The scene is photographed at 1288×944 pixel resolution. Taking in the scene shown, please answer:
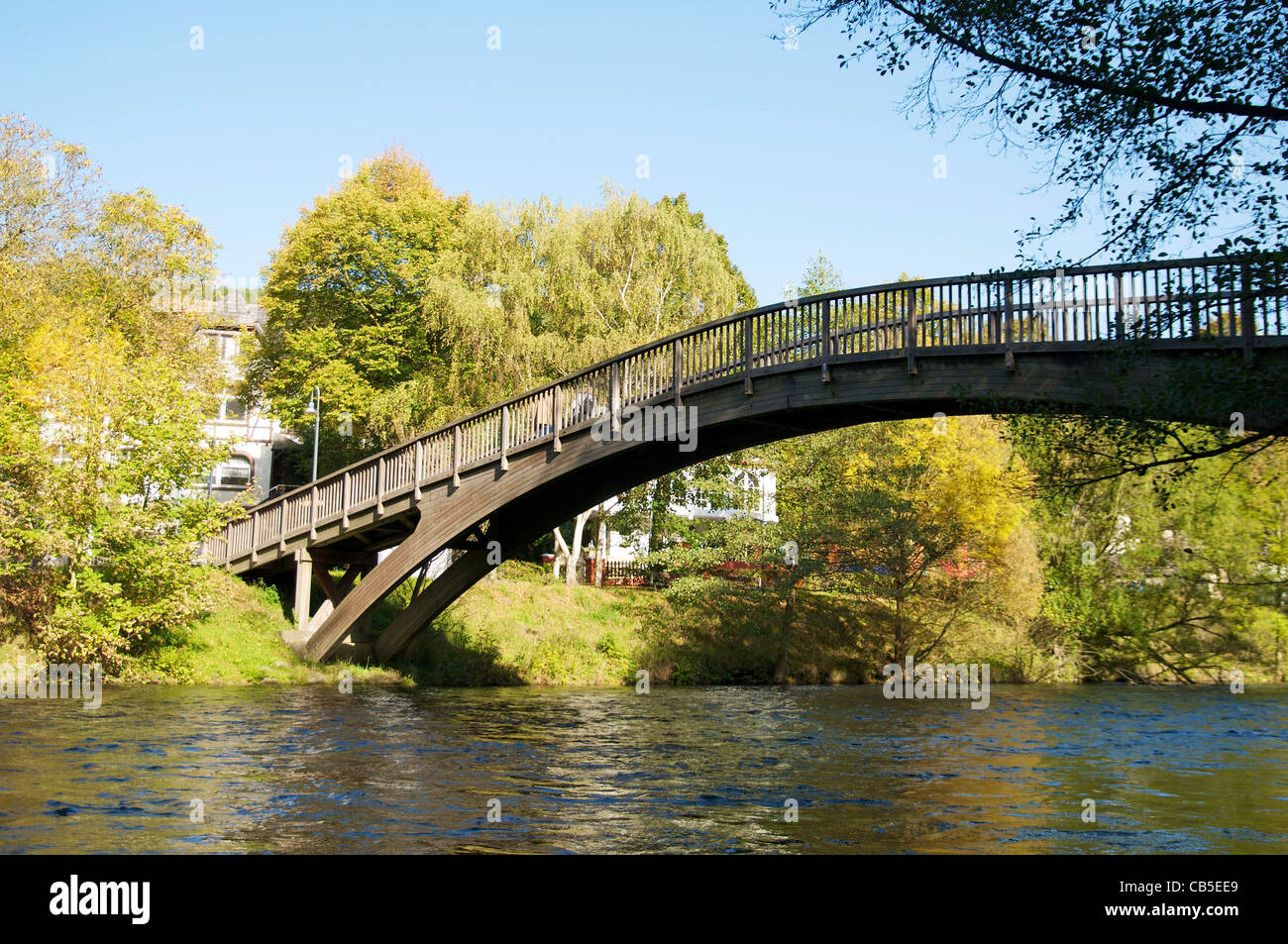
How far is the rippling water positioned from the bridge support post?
8.77 feet

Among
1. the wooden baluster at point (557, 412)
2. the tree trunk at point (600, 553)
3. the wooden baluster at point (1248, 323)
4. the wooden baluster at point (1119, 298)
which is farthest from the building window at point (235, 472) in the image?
the wooden baluster at point (1248, 323)

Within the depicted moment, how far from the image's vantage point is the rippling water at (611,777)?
9.23m

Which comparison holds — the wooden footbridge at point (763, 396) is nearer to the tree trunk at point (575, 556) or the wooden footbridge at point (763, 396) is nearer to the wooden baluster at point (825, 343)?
the wooden baluster at point (825, 343)

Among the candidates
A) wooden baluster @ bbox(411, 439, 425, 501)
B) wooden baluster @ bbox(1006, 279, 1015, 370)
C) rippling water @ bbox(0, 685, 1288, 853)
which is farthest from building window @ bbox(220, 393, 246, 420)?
wooden baluster @ bbox(1006, 279, 1015, 370)

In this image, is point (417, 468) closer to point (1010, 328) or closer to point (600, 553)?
point (1010, 328)

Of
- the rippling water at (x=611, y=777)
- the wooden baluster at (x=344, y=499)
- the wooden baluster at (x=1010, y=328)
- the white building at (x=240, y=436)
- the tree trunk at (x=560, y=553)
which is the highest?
the white building at (x=240, y=436)

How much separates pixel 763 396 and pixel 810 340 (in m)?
1.21

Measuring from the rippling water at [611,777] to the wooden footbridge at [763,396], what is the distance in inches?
141

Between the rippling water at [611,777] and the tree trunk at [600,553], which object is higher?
the tree trunk at [600,553]

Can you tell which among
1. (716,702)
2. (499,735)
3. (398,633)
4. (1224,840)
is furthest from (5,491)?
(1224,840)

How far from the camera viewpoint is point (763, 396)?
18094 millimetres

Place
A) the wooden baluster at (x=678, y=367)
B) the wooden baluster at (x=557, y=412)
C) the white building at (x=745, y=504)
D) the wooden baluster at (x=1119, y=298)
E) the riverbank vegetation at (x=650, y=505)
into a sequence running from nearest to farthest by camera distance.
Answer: the wooden baluster at (x=1119, y=298), the wooden baluster at (x=678, y=367), the wooden baluster at (x=557, y=412), the riverbank vegetation at (x=650, y=505), the white building at (x=745, y=504)

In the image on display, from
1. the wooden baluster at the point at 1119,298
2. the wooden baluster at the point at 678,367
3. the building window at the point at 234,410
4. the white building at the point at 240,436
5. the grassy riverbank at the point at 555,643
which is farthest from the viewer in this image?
the building window at the point at 234,410

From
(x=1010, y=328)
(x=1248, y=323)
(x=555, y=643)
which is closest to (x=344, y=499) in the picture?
(x=555, y=643)
